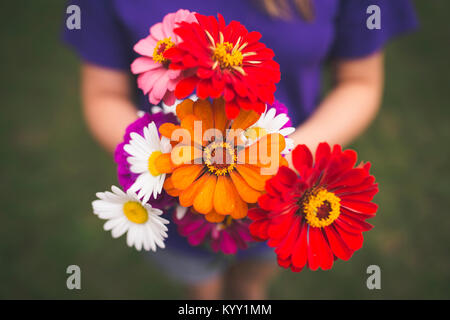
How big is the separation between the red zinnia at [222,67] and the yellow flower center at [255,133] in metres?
0.03

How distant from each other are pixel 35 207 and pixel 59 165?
0.65 ft

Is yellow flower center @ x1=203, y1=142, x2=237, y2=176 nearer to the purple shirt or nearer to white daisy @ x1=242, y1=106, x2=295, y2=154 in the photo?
white daisy @ x1=242, y1=106, x2=295, y2=154

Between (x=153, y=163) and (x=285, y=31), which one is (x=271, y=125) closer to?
(x=153, y=163)

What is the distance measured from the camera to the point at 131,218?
14.0 inches

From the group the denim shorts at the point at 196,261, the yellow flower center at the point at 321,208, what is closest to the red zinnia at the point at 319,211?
the yellow flower center at the point at 321,208

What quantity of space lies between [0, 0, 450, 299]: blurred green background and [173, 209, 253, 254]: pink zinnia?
854 millimetres

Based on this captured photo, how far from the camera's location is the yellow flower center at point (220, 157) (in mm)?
302

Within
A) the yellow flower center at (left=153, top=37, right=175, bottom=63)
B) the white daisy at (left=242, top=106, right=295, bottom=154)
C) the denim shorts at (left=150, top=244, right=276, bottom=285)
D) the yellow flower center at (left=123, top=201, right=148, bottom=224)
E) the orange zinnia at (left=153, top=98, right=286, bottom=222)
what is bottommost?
the denim shorts at (left=150, top=244, right=276, bottom=285)

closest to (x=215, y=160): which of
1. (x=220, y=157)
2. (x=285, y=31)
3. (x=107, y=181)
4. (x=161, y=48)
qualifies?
(x=220, y=157)

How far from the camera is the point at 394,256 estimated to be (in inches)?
47.8

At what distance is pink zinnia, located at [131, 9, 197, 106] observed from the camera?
0.98 ft

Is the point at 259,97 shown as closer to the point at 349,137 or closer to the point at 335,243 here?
the point at 335,243

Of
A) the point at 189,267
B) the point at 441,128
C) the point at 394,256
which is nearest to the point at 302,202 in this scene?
the point at 189,267

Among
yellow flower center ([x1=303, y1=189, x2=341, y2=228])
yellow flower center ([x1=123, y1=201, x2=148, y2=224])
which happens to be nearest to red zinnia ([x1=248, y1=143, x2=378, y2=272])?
yellow flower center ([x1=303, y1=189, x2=341, y2=228])
